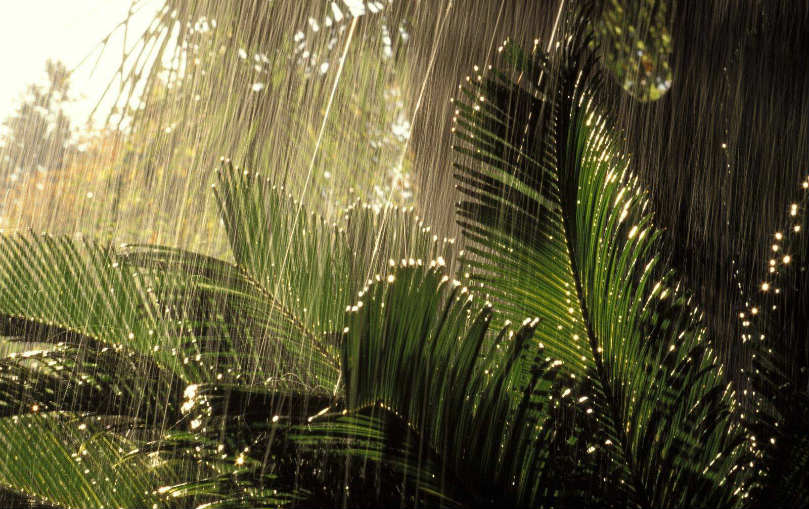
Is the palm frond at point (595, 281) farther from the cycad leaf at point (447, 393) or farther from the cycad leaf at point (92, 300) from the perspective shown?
the cycad leaf at point (92, 300)

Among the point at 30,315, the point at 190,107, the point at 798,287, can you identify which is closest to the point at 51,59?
the point at 190,107

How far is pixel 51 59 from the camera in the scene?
2023 centimetres

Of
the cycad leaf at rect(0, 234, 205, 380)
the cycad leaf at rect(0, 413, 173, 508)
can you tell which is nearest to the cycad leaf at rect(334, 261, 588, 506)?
the cycad leaf at rect(0, 234, 205, 380)

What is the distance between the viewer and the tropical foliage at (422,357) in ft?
5.95

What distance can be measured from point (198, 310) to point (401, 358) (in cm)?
95

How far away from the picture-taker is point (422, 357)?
1.80m

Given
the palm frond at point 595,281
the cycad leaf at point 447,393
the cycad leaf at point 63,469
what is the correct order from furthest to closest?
1. the cycad leaf at point 63,469
2. the palm frond at point 595,281
3. the cycad leaf at point 447,393

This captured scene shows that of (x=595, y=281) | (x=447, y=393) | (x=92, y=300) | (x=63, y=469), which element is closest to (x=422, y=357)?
(x=447, y=393)

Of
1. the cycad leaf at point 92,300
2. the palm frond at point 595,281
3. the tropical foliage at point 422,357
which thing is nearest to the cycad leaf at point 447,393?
the tropical foliage at point 422,357

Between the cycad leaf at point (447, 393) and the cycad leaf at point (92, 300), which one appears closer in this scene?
the cycad leaf at point (447, 393)

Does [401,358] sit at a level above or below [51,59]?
below

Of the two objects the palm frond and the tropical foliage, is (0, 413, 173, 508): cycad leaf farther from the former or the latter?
the palm frond

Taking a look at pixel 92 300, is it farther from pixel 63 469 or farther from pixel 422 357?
pixel 422 357

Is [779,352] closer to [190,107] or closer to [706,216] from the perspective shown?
[706,216]
